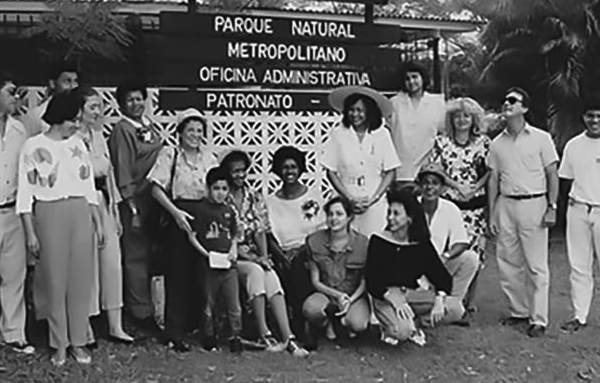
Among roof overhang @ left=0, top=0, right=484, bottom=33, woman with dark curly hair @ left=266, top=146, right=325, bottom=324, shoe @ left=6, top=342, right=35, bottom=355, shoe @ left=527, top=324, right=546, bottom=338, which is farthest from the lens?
roof overhang @ left=0, top=0, right=484, bottom=33

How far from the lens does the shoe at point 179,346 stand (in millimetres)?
6512

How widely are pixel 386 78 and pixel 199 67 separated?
1840 mm

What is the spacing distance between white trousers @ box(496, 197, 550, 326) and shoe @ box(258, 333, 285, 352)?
84.1 inches

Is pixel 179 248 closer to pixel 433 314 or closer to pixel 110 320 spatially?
pixel 110 320

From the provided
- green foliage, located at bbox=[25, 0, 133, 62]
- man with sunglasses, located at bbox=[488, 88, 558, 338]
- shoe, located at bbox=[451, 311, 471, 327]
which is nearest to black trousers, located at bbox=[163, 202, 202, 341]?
green foliage, located at bbox=[25, 0, 133, 62]

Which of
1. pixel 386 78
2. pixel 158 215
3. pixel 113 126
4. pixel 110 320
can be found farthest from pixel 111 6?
pixel 386 78

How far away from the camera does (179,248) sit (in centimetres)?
657

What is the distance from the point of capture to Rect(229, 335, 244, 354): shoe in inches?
256

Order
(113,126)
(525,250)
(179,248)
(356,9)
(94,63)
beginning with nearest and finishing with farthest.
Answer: (179,248)
(113,126)
(525,250)
(94,63)
(356,9)

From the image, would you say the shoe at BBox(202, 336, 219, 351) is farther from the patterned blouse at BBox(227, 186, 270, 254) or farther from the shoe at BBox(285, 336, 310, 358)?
the patterned blouse at BBox(227, 186, 270, 254)

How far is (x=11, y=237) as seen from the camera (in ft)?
20.4

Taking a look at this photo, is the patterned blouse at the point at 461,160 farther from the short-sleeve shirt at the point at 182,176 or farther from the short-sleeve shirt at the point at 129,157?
the short-sleeve shirt at the point at 129,157

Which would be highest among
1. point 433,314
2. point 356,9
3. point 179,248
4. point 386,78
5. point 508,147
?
point 356,9

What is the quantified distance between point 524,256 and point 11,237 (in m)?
3.90
